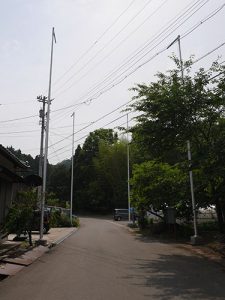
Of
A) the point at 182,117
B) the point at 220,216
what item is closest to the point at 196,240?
the point at 220,216

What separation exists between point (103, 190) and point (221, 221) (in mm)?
60805

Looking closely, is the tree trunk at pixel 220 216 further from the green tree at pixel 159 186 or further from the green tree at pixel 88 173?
the green tree at pixel 88 173

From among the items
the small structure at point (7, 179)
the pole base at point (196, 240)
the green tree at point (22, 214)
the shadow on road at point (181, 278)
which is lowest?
the shadow on road at point (181, 278)

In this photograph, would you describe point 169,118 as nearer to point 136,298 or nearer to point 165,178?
point 136,298

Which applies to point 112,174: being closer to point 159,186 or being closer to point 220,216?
point 159,186

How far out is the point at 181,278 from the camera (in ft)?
36.7

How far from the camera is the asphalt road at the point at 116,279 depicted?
29.1 ft

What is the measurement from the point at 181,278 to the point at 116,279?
1859 mm

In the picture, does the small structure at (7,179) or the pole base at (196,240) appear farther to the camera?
the pole base at (196,240)

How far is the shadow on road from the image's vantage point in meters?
9.08

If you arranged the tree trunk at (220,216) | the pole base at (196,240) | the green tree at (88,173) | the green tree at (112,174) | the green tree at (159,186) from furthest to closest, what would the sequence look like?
the green tree at (88,173), the green tree at (112,174), the green tree at (159,186), the pole base at (196,240), the tree trunk at (220,216)

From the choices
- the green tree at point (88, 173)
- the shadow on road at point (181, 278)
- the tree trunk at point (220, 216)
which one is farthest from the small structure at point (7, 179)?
the green tree at point (88, 173)

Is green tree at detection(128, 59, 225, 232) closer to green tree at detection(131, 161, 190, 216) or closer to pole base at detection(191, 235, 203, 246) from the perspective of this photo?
pole base at detection(191, 235, 203, 246)

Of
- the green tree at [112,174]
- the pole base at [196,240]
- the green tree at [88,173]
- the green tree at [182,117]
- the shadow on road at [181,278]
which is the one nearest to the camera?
the shadow on road at [181,278]
